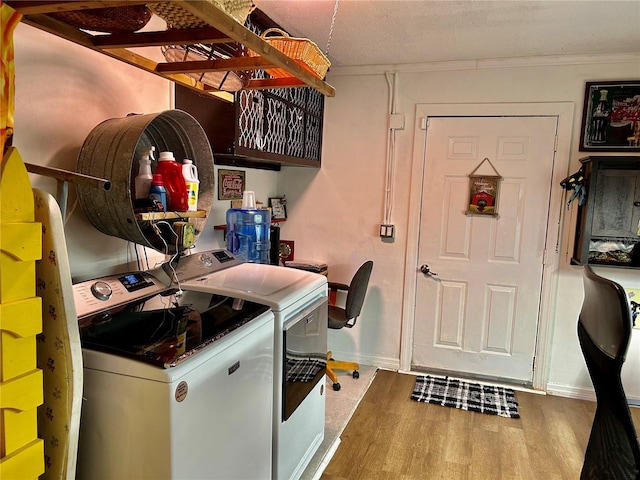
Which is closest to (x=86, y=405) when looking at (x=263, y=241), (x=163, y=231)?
(x=163, y=231)

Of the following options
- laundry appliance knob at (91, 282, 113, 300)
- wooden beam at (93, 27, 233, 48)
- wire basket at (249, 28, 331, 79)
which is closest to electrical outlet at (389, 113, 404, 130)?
wire basket at (249, 28, 331, 79)

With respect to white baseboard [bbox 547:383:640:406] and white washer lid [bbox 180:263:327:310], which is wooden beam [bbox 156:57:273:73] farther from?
white baseboard [bbox 547:383:640:406]

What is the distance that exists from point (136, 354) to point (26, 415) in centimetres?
27

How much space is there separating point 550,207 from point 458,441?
167 cm

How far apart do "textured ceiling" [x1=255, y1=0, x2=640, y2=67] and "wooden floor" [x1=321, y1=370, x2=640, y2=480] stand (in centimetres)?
231

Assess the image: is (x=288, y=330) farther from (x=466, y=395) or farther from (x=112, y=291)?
(x=466, y=395)

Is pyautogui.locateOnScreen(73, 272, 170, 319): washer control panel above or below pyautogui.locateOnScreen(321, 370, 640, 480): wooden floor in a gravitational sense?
above

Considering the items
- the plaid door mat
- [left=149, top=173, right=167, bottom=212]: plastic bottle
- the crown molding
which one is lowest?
the plaid door mat

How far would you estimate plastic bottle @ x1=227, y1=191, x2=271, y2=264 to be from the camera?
266 centimetres

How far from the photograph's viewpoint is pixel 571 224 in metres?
3.12

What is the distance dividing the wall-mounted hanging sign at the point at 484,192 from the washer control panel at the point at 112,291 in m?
2.29

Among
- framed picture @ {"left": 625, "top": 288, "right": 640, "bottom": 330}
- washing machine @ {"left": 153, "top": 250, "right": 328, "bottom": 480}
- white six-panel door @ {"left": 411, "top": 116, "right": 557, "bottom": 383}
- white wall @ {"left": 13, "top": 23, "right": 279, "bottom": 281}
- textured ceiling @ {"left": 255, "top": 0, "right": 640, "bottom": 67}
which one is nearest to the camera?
white wall @ {"left": 13, "top": 23, "right": 279, "bottom": 281}

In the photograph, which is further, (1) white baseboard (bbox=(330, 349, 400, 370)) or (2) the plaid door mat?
(1) white baseboard (bbox=(330, 349, 400, 370))

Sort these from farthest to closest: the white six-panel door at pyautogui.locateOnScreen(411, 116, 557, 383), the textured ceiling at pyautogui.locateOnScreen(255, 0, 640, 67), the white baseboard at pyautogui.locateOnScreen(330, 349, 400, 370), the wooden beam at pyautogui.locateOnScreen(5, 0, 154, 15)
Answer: the white baseboard at pyautogui.locateOnScreen(330, 349, 400, 370) → the white six-panel door at pyautogui.locateOnScreen(411, 116, 557, 383) → the textured ceiling at pyautogui.locateOnScreen(255, 0, 640, 67) → the wooden beam at pyautogui.locateOnScreen(5, 0, 154, 15)
